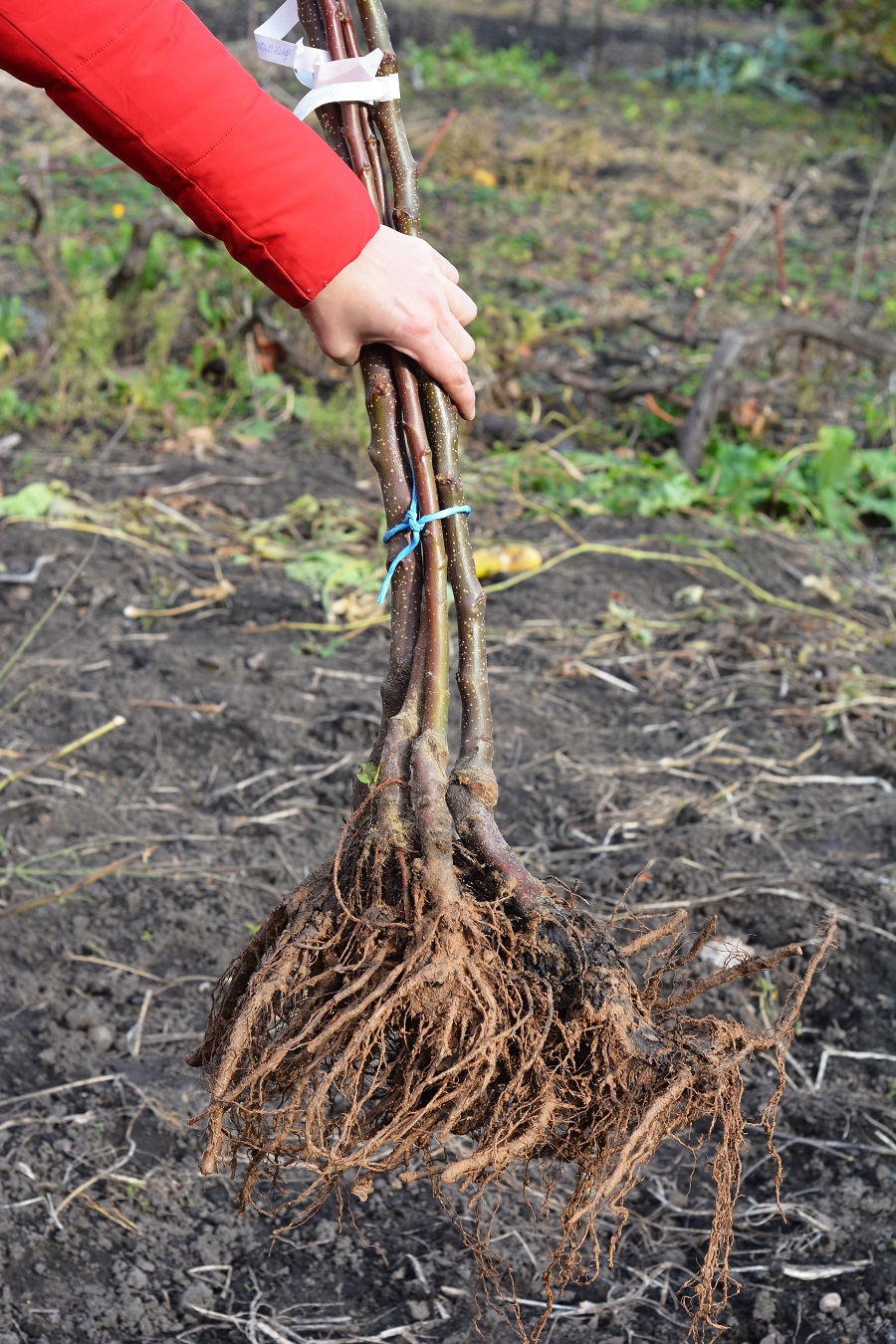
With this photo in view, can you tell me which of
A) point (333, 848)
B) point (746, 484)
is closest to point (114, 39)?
point (333, 848)

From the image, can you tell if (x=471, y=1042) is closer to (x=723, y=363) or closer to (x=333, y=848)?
(x=333, y=848)

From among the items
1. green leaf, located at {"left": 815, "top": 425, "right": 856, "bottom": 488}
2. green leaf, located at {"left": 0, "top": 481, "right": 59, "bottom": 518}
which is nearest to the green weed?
green leaf, located at {"left": 815, "top": 425, "right": 856, "bottom": 488}

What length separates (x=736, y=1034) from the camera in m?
1.44

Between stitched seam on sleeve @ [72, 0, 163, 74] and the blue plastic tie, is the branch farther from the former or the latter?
stitched seam on sleeve @ [72, 0, 163, 74]

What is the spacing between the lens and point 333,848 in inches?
107

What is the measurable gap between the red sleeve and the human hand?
0.09 feet

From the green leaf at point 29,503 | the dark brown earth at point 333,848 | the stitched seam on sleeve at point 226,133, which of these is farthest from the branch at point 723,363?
the stitched seam on sleeve at point 226,133

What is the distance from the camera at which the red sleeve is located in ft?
4.22

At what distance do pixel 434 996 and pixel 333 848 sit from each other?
4.28ft

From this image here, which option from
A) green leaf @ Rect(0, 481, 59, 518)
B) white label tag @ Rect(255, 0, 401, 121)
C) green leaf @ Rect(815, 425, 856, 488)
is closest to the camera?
white label tag @ Rect(255, 0, 401, 121)

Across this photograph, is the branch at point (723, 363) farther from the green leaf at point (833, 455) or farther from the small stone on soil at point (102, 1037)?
the small stone on soil at point (102, 1037)

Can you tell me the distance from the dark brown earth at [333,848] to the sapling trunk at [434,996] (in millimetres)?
217

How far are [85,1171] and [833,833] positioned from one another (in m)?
1.86

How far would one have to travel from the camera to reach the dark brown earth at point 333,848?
1773 mm
